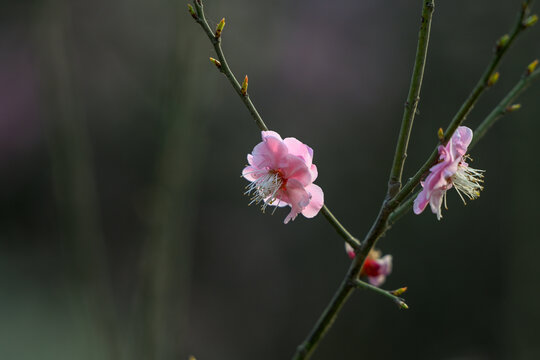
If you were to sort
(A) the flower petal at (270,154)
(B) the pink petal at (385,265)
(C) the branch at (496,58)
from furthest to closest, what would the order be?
(B) the pink petal at (385,265)
(A) the flower petal at (270,154)
(C) the branch at (496,58)

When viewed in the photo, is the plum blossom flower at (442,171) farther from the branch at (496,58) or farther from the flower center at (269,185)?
the flower center at (269,185)

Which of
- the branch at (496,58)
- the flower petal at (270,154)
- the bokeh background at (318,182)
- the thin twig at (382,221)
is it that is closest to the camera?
the branch at (496,58)

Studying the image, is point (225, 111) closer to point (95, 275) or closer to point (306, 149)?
point (95, 275)

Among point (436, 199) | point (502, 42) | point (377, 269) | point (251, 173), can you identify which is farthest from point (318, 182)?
point (502, 42)

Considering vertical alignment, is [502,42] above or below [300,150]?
above

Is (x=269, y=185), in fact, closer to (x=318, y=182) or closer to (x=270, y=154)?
(x=270, y=154)

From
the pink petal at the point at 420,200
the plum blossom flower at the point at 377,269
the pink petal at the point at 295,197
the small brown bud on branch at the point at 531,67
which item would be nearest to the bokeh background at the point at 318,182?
the plum blossom flower at the point at 377,269

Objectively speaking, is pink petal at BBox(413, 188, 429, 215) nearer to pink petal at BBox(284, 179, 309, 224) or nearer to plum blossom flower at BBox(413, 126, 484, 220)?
plum blossom flower at BBox(413, 126, 484, 220)

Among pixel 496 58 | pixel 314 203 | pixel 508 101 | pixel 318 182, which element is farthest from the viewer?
pixel 318 182

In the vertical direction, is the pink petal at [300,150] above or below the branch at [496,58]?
below
